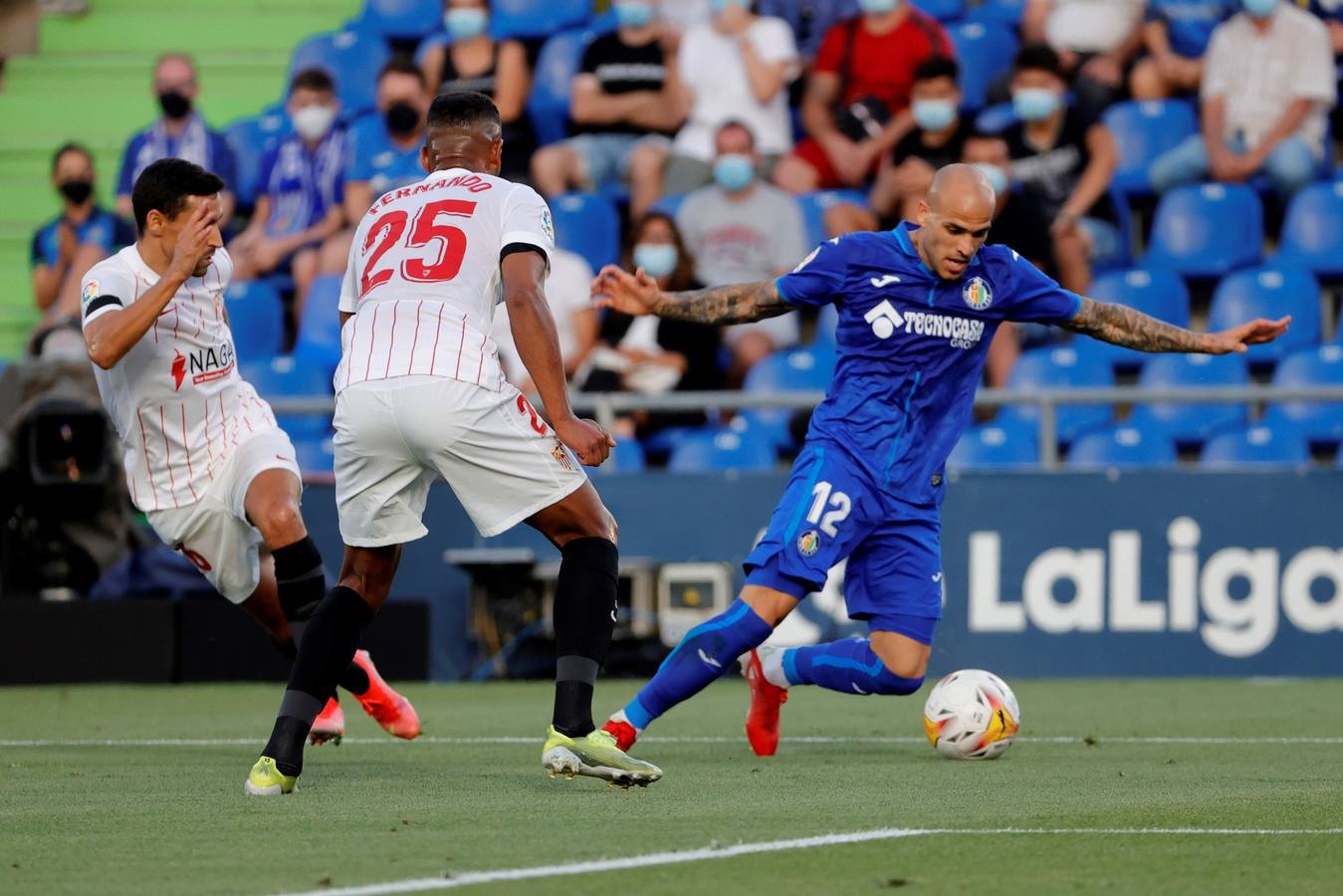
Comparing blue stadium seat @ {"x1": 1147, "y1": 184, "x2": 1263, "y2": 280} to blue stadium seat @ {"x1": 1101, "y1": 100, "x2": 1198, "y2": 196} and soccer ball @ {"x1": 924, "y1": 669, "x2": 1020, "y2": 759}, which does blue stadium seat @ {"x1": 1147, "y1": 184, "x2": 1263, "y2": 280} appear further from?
soccer ball @ {"x1": 924, "y1": 669, "x2": 1020, "y2": 759}

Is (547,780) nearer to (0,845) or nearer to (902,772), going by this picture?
(902,772)

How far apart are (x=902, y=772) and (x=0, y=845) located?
9.70ft

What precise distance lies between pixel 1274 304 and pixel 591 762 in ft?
29.2

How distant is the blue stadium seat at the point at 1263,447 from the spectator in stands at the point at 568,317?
4045 mm

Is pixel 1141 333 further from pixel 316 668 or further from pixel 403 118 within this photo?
pixel 403 118

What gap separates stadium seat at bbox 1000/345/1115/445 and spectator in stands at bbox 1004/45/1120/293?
53 cm

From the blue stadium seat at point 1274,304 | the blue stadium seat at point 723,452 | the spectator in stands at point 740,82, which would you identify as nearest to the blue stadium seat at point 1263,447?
the blue stadium seat at point 1274,304

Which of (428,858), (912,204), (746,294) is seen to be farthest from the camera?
(912,204)

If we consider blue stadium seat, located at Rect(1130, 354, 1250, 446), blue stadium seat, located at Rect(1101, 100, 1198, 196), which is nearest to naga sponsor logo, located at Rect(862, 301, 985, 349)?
blue stadium seat, located at Rect(1130, 354, 1250, 446)

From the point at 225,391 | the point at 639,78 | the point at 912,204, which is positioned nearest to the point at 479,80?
the point at 639,78

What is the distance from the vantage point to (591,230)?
14719 mm

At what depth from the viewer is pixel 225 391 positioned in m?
7.77

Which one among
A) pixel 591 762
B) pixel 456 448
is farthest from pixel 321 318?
pixel 591 762

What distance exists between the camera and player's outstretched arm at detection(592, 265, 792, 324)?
21.5 feet
